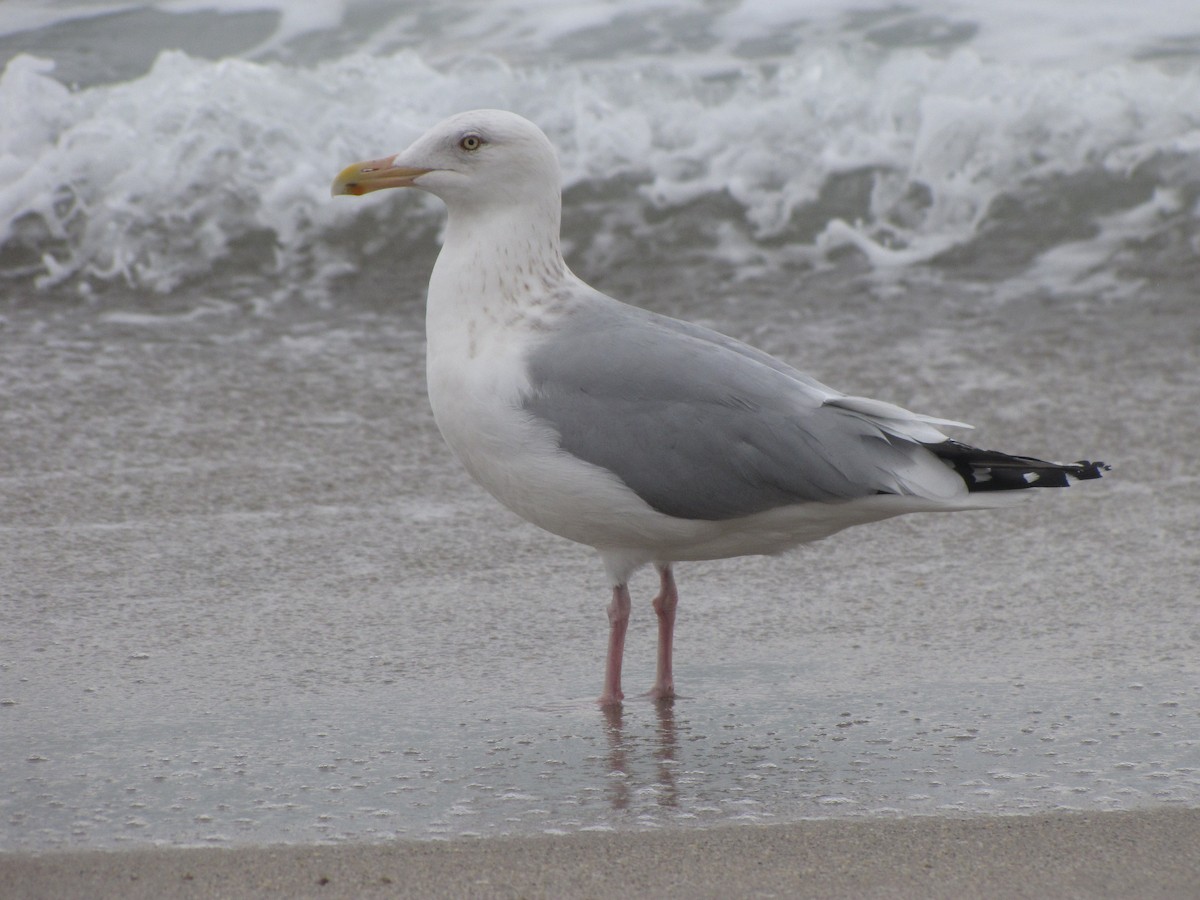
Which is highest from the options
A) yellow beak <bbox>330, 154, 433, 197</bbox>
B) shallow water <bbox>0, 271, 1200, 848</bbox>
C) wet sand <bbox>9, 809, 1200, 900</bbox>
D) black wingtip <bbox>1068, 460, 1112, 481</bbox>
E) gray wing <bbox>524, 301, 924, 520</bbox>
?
yellow beak <bbox>330, 154, 433, 197</bbox>

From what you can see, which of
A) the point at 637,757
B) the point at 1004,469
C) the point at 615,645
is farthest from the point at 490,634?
the point at 1004,469

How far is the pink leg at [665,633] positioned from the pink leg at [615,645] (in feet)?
0.28

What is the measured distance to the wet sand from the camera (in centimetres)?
267

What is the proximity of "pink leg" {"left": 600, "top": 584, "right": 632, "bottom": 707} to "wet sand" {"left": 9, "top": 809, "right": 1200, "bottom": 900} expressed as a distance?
71 cm

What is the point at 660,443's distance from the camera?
3.50 meters

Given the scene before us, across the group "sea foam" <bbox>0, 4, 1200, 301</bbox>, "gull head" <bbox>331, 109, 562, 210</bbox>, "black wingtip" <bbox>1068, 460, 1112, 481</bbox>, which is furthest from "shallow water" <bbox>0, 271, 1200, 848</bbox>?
"sea foam" <bbox>0, 4, 1200, 301</bbox>

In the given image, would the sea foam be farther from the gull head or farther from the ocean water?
the gull head

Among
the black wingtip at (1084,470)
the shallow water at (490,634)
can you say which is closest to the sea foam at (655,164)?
the shallow water at (490,634)

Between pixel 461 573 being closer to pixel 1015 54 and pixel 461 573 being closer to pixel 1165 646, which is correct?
pixel 1165 646

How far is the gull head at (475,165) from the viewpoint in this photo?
3.78 meters

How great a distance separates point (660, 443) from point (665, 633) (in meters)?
0.49

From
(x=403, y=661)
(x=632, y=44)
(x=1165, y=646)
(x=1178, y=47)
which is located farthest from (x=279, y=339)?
(x=1178, y=47)

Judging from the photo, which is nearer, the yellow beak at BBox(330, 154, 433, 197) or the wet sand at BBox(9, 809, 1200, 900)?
the wet sand at BBox(9, 809, 1200, 900)

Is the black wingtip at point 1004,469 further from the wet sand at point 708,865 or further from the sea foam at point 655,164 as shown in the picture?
the sea foam at point 655,164
